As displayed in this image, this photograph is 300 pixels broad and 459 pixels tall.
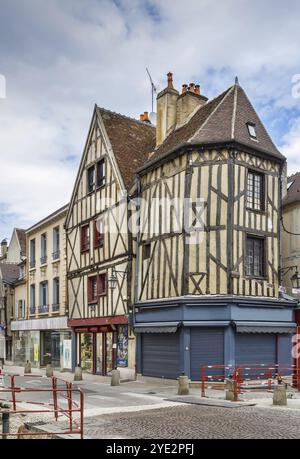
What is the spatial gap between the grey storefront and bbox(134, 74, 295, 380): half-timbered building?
0.11 ft

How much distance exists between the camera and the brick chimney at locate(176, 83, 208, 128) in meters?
22.2

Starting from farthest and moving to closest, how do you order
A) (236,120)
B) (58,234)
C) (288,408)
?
(58,234) → (236,120) → (288,408)

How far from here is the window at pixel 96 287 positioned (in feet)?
77.4

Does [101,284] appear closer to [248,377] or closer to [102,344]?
[102,344]

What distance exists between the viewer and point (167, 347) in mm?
18797

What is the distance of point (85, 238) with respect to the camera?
2545cm

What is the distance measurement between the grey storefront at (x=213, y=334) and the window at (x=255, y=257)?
1.07 metres

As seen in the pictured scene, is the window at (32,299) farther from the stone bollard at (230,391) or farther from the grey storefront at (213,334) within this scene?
the stone bollard at (230,391)

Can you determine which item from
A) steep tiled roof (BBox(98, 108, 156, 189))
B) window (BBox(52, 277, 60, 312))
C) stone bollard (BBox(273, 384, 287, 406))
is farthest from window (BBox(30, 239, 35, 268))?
stone bollard (BBox(273, 384, 287, 406))

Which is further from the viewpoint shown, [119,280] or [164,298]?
[119,280]

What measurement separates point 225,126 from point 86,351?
12046mm

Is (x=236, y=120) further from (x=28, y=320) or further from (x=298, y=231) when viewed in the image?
(x=28, y=320)

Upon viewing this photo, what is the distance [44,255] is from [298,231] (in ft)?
49.7

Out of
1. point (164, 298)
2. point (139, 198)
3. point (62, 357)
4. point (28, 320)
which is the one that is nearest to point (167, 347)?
point (164, 298)
